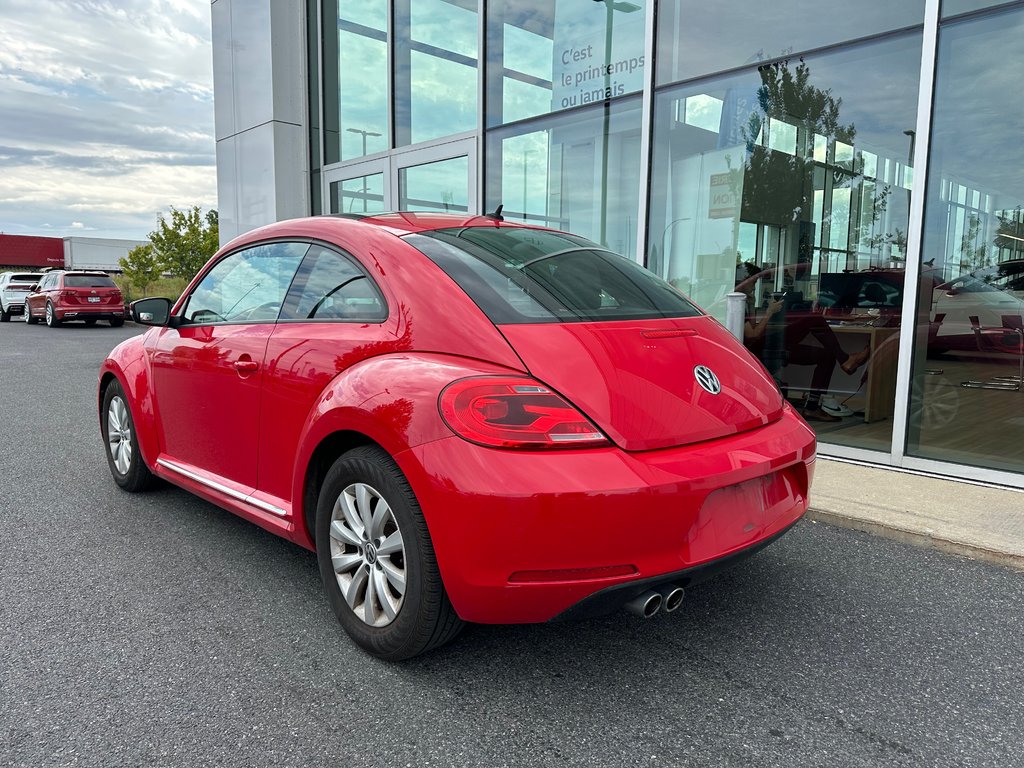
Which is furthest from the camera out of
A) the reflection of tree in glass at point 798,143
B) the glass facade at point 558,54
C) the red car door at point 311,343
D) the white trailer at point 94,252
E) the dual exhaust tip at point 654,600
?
the white trailer at point 94,252

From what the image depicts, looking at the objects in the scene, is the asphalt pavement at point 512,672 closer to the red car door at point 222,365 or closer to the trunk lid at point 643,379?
the red car door at point 222,365

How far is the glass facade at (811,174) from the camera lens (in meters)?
5.18

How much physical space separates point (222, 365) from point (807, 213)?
495 centimetres

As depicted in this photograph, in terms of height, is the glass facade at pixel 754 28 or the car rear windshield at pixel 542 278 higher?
the glass facade at pixel 754 28

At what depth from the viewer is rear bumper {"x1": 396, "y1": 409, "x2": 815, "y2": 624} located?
2082 mm

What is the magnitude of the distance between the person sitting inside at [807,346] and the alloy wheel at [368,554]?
16.0ft

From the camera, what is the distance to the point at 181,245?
26.6 meters

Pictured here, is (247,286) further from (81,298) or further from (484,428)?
(81,298)

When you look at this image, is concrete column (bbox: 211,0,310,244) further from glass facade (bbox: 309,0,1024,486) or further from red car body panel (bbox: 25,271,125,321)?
red car body panel (bbox: 25,271,125,321)

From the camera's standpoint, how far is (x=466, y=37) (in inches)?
373

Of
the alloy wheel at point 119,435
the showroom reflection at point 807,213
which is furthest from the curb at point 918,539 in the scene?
the alloy wheel at point 119,435

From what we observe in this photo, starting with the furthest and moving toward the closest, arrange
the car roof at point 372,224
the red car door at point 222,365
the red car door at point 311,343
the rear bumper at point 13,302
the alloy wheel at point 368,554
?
the rear bumper at point 13,302
the red car door at point 222,365
the car roof at point 372,224
the red car door at point 311,343
the alloy wheel at point 368,554

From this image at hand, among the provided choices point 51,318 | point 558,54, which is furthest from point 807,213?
point 51,318

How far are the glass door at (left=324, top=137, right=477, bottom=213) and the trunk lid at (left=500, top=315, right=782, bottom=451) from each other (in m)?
6.64
